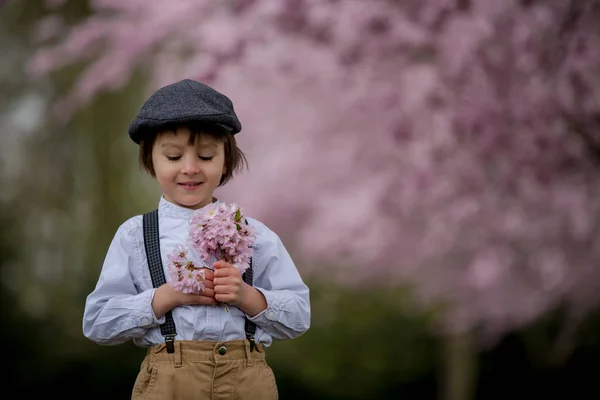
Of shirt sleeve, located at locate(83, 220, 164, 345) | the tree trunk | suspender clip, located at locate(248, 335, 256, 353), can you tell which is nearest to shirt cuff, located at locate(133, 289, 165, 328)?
shirt sleeve, located at locate(83, 220, 164, 345)

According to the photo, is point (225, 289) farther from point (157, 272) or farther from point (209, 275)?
point (157, 272)

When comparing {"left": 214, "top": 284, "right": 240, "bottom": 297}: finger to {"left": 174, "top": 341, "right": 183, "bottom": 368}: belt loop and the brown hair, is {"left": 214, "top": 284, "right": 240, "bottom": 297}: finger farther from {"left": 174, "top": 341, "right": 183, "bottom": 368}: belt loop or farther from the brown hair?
the brown hair

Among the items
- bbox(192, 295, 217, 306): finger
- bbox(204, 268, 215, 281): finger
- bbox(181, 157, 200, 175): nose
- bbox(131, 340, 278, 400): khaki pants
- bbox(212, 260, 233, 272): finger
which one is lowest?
bbox(131, 340, 278, 400): khaki pants

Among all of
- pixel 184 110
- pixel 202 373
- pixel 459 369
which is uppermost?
pixel 184 110

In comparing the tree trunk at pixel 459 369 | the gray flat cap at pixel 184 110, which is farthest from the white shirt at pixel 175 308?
the tree trunk at pixel 459 369

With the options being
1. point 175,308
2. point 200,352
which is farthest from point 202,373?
point 175,308

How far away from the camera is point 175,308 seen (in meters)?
2.05

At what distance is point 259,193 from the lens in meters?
6.40

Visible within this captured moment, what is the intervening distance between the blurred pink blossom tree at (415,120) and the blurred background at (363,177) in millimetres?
15

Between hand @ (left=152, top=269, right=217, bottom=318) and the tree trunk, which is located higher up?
hand @ (left=152, top=269, right=217, bottom=318)

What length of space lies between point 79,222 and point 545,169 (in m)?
4.87


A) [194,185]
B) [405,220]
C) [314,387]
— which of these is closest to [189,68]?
[405,220]

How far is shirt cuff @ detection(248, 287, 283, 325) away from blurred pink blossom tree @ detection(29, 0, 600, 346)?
279cm

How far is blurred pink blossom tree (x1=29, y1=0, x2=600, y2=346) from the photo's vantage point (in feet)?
16.1
